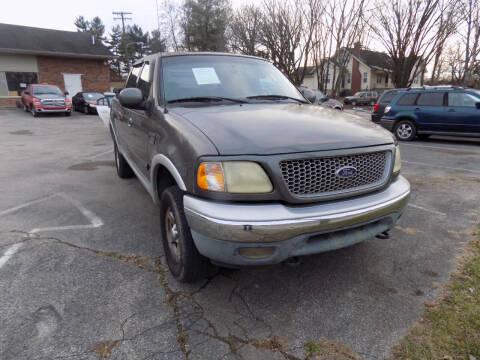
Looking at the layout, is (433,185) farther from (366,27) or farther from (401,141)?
(366,27)

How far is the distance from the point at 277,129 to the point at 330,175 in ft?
1.64

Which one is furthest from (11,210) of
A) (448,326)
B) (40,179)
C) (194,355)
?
(448,326)

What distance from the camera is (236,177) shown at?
2092 millimetres

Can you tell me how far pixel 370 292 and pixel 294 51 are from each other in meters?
24.9

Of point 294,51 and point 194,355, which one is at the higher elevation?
point 294,51

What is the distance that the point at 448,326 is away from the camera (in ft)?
7.37

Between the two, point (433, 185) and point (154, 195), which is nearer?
point (154, 195)

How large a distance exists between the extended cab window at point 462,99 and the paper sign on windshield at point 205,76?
9.18m

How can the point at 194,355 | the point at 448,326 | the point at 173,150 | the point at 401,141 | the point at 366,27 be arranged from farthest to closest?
the point at 366,27 < the point at 401,141 < the point at 173,150 < the point at 448,326 < the point at 194,355

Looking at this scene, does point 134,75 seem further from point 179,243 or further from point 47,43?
point 47,43

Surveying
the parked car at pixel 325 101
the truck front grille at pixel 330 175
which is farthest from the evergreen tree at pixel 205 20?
the truck front grille at pixel 330 175

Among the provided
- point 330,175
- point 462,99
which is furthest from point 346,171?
point 462,99

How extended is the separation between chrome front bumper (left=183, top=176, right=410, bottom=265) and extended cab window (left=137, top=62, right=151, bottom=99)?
68.9 inches

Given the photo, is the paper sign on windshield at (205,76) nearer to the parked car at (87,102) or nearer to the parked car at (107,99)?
the parked car at (107,99)
